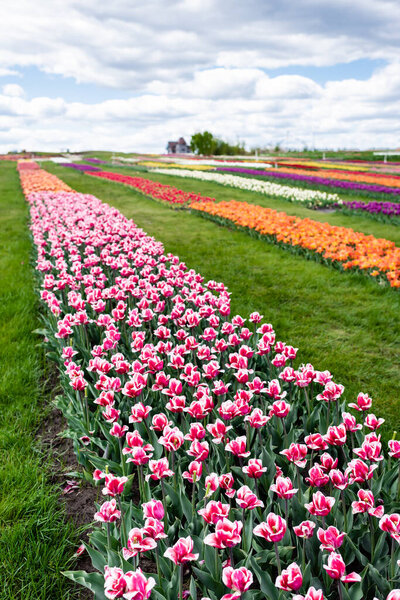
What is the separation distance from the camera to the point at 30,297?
5.76 m

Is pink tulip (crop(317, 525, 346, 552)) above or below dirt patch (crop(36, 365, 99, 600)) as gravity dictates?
above

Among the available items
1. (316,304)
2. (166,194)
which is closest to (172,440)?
(316,304)

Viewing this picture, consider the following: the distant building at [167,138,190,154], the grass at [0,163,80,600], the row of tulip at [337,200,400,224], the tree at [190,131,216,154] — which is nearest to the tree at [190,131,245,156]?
the tree at [190,131,216,154]

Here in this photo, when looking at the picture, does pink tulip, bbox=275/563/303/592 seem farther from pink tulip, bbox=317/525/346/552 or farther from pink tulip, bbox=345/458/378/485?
pink tulip, bbox=345/458/378/485

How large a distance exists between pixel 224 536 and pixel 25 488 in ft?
5.25

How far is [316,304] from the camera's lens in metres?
6.03

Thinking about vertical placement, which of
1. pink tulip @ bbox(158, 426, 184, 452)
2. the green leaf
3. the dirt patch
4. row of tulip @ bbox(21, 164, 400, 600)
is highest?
pink tulip @ bbox(158, 426, 184, 452)

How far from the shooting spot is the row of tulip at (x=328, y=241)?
6816 mm

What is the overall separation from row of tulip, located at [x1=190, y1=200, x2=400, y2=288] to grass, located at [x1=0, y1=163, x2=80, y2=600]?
5095 millimetres

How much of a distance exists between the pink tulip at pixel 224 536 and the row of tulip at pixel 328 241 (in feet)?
18.4

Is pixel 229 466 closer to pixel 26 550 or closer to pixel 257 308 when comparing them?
pixel 26 550

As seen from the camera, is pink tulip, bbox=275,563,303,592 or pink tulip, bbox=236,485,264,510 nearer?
pink tulip, bbox=275,563,303,592

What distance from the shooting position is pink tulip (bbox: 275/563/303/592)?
1.43 metres

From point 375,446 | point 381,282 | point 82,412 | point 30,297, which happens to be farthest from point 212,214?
point 375,446
